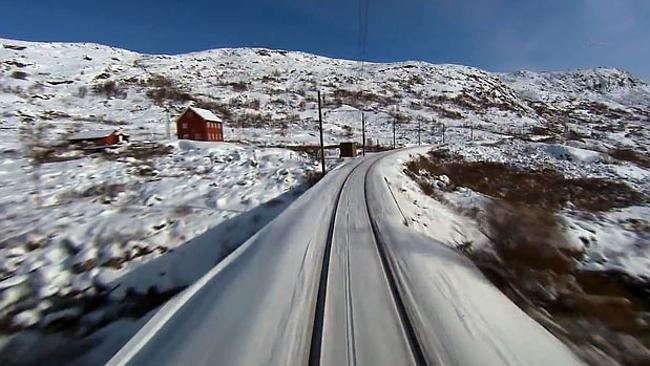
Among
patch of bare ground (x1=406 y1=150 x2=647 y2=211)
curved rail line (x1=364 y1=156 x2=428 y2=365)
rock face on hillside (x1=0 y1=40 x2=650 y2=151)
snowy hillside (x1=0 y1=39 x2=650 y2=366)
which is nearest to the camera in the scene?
curved rail line (x1=364 y1=156 x2=428 y2=365)

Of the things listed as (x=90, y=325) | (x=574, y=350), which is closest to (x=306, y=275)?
(x=574, y=350)

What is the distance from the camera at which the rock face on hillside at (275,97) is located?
2015 inches

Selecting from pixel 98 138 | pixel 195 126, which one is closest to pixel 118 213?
pixel 98 138

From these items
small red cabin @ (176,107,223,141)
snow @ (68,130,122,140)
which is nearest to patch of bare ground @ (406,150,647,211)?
small red cabin @ (176,107,223,141)

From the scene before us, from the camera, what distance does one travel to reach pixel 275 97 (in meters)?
82.9

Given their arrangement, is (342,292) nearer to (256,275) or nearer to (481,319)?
(256,275)

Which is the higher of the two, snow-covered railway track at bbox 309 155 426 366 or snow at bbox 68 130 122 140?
snow at bbox 68 130 122 140

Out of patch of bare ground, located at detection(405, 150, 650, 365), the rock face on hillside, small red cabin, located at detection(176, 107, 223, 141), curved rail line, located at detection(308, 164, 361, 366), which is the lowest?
patch of bare ground, located at detection(405, 150, 650, 365)

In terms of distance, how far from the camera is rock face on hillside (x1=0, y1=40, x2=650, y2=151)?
51188 mm

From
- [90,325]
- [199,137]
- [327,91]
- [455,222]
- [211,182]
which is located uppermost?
[327,91]

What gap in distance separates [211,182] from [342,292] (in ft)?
41.6

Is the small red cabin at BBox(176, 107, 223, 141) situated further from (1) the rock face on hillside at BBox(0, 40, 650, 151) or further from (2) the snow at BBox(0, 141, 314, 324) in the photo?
(2) the snow at BBox(0, 141, 314, 324)

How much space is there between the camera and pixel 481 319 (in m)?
4.30

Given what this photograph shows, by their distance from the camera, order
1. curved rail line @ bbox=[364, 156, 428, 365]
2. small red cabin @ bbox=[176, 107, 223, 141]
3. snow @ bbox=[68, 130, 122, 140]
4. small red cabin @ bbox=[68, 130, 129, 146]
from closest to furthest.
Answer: curved rail line @ bbox=[364, 156, 428, 365] < small red cabin @ bbox=[68, 130, 129, 146] < snow @ bbox=[68, 130, 122, 140] < small red cabin @ bbox=[176, 107, 223, 141]
